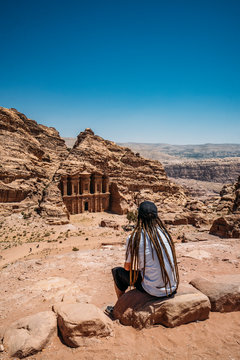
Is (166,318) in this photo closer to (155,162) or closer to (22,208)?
(22,208)

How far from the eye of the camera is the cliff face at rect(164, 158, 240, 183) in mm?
122688

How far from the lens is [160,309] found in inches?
167

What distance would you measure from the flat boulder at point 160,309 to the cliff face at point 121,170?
30.2m

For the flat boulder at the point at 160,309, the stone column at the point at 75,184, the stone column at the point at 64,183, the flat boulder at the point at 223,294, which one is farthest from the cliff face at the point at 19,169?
the flat boulder at the point at 223,294

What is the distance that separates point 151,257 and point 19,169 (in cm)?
2874

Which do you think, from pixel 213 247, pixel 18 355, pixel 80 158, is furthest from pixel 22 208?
pixel 18 355

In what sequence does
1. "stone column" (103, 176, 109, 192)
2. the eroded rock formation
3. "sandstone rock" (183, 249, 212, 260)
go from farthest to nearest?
"stone column" (103, 176, 109, 192)
the eroded rock formation
"sandstone rock" (183, 249, 212, 260)

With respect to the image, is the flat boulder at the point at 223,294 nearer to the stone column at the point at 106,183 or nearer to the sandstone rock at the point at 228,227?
the sandstone rock at the point at 228,227

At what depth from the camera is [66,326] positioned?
12.9 feet

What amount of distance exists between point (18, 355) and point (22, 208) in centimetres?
2693

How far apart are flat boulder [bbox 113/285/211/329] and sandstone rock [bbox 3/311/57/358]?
1382 mm

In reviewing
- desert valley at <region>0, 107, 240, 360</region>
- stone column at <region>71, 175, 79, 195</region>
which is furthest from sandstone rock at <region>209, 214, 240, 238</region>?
stone column at <region>71, 175, 79, 195</region>

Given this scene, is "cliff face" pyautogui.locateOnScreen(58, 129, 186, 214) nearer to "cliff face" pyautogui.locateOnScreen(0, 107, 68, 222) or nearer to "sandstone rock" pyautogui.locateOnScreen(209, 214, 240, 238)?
"cliff face" pyautogui.locateOnScreen(0, 107, 68, 222)

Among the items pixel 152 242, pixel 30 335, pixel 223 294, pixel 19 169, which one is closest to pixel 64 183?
pixel 19 169
